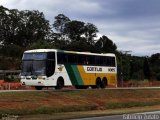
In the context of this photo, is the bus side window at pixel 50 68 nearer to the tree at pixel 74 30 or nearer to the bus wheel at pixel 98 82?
the bus wheel at pixel 98 82

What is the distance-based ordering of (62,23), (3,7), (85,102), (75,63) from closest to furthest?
1. (85,102)
2. (75,63)
3. (3,7)
4. (62,23)

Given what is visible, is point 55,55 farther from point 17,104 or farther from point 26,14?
point 26,14

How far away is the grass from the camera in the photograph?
1161 inches

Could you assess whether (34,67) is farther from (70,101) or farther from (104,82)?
(104,82)

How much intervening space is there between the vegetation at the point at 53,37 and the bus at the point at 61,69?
263 ft

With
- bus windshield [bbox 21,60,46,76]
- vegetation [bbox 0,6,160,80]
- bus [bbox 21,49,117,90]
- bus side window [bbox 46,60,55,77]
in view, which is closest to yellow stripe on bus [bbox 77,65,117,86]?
A: bus [bbox 21,49,117,90]

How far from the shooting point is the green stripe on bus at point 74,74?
4219 cm

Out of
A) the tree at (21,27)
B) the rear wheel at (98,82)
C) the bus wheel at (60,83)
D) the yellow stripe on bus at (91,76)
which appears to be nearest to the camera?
the bus wheel at (60,83)

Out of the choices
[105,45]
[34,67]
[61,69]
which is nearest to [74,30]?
[105,45]

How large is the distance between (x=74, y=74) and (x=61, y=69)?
2.62 meters

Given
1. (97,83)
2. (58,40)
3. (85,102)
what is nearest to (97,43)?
(58,40)

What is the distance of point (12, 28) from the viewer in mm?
156250

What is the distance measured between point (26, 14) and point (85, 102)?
408 ft

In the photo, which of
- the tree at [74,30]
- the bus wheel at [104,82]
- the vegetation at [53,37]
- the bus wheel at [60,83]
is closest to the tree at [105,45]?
the vegetation at [53,37]
